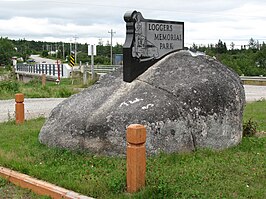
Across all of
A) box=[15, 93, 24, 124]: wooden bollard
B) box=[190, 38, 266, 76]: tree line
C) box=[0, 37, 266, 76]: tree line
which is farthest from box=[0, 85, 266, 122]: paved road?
box=[190, 38, 266, 76]: tree line

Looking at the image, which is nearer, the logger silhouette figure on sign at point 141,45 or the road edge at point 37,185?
the road edge at point 37,185

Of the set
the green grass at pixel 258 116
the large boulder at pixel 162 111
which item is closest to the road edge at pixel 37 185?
the large boulder at pixel 162 111

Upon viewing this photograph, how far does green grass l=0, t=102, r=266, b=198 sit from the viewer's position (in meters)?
5.47

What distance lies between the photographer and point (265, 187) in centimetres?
564

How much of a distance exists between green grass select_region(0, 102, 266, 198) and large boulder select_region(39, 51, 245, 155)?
225 mm

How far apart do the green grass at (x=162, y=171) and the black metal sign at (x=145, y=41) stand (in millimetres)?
1916

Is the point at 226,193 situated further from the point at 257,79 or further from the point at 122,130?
the point at 257,79

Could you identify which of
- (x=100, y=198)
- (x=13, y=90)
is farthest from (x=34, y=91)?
(x=100, y=198)

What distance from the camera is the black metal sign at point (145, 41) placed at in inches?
322

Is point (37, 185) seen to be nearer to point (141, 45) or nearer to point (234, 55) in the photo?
point (141, 45)

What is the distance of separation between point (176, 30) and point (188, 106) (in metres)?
2.12

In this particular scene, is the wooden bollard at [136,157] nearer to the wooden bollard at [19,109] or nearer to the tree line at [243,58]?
the wooden bollard at [19,109]

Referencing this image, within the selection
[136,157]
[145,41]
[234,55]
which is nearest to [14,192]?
[136,157]

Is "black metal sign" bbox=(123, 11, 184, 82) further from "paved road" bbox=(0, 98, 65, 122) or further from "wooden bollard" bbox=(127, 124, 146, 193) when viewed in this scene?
"paved road" bbox=(0, 98, 65, 122)
